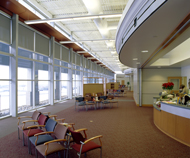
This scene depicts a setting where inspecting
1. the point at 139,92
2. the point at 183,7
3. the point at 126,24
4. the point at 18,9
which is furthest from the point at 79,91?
the point at 183,7

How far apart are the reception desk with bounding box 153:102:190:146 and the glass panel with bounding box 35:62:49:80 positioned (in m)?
7.41

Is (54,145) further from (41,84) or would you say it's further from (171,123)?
(41,84)

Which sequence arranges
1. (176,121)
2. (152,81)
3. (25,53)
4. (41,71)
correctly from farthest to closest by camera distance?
(152,81) < (41,71) < (25,53) < (176,121)

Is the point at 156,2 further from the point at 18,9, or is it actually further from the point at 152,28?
the point at 18,9

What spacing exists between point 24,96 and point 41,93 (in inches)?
64.8

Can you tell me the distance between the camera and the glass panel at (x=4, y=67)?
22.7ft

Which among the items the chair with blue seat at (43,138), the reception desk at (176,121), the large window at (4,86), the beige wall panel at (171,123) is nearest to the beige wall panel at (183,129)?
the reception desk at (176,121)

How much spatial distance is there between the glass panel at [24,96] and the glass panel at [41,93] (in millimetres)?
595

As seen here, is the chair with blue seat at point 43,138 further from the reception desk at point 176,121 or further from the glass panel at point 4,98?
the glass panel at point 4,98

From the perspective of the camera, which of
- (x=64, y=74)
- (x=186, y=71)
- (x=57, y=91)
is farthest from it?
(x=64, y=74)

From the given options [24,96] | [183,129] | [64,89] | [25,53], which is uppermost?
[25,53]

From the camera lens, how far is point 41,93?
1002 centimetres

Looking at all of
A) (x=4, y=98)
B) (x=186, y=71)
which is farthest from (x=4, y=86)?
(x=186, y=71)

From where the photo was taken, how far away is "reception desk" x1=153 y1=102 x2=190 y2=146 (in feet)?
13.5
